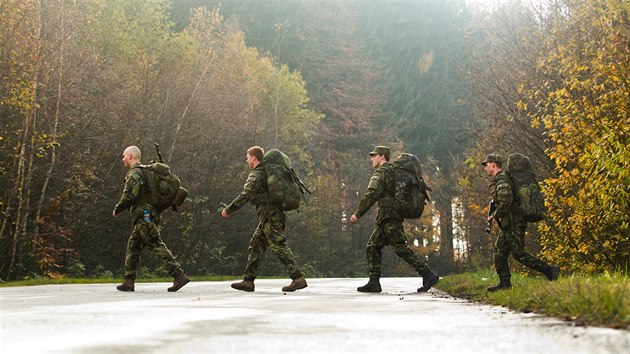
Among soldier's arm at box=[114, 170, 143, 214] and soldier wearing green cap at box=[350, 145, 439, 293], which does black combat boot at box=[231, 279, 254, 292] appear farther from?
soldier's arm at box=[114, 170, 143, 214]

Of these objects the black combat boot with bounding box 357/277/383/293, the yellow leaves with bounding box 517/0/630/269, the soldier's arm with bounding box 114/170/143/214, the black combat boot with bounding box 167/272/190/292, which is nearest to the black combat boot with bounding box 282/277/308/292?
the black combat boot with bounding box 357/277/383/293

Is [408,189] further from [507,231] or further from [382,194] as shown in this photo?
[507,231]

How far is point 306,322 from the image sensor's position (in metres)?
7.33

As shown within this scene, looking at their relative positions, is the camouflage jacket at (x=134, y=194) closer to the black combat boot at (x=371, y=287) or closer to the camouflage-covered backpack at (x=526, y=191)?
the black combat boot at (x=371, y=287)

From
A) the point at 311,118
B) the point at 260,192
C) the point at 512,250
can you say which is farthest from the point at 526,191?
the point at 311,118

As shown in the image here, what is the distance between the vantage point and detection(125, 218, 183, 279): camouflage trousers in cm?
1257

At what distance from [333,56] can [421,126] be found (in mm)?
6349

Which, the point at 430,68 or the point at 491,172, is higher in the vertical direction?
the point at 430,68

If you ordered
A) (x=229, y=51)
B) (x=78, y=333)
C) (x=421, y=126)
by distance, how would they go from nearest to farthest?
(x=78, y=333), (x=229, y=51), (x=421, y=126)

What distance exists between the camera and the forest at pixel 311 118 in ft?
49.0

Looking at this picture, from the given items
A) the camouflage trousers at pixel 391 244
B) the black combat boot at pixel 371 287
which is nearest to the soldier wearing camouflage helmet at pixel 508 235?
the camouflage trousers at pixel 391 244

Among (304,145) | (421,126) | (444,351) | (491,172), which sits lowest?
(444,351)

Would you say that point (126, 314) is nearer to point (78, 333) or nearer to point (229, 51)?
point (78, 333)

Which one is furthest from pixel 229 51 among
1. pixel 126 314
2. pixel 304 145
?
pixel 126 314
